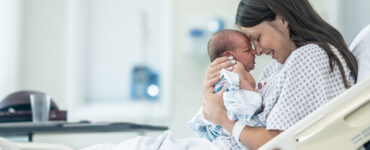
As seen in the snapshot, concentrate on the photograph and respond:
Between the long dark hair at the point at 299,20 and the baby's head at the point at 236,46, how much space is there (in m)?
0.18

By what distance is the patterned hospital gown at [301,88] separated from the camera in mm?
1431

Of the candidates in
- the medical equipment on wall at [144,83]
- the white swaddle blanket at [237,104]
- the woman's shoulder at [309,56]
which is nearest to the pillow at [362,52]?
the woman's shoulder at [309,56]

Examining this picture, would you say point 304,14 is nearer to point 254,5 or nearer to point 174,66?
point 254,5

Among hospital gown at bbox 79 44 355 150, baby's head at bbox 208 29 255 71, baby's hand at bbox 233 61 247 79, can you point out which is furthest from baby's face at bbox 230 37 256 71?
hospital gown at bbox 79 44 355 150

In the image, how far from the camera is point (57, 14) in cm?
448

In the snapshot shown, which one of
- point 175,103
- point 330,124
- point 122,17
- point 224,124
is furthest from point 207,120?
point 122,17

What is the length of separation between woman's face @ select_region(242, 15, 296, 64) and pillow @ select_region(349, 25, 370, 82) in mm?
229

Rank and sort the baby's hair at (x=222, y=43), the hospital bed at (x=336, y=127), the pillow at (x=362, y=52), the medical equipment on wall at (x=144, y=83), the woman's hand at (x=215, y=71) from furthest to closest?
the medical equipment on wall at (x=144, y=83) → the baby's hair at (x=222, y=43) → the woman's hand at (x=215, y=71) → the pillow at (x=362, y=52) → the hospital bed at (x=336, y=127)

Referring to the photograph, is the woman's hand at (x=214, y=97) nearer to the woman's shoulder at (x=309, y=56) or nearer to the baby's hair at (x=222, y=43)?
the baby's hair at (x=222, y=43)

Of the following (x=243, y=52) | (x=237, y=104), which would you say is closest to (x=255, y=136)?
(x=237, y=104)

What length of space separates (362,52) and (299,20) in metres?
0.25

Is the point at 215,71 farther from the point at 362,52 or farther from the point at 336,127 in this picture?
the point at 336,127

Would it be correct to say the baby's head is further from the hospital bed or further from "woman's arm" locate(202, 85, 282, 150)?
the hospital bed

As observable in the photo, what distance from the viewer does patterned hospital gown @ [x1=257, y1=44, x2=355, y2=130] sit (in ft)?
4.69
